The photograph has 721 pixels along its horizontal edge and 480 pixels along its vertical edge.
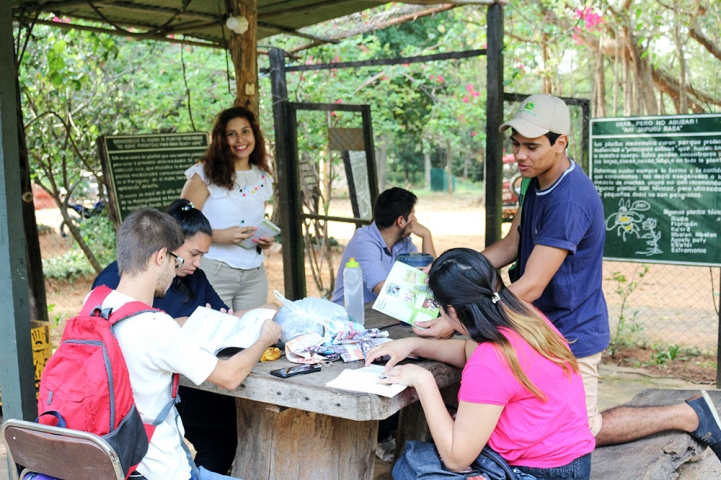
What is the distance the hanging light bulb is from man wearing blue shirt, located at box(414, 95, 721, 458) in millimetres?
2419

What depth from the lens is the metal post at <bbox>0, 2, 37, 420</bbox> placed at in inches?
123

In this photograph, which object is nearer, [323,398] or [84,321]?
[84,321]

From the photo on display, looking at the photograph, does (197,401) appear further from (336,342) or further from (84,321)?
(84,321)

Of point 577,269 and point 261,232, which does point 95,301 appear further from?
point 261,232

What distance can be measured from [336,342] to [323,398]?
1.64 feet

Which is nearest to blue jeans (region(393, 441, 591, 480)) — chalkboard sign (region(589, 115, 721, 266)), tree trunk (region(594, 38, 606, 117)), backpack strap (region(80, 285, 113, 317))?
backpack strap (region(80, 285, 113, 317))

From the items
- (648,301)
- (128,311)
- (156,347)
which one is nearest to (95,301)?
(128,311)

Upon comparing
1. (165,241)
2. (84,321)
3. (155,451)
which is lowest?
(155,451)

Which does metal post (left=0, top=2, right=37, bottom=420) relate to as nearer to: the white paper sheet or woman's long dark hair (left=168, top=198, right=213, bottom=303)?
woman's long dark hair (left=168, top=198, right=213, bottom=303)

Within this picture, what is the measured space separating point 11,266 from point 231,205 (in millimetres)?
1383

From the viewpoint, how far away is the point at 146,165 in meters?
5.82

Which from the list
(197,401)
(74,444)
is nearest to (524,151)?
(197,401)

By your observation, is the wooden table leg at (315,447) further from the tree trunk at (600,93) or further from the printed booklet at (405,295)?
the tree trunk at (600,93)

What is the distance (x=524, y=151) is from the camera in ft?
10.1
